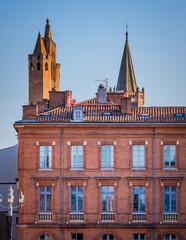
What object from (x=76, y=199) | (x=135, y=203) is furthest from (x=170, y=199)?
(x=76, y=199)

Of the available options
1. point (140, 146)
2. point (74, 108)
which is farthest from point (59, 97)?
point (140, 146)

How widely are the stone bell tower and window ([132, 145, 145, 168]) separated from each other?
77410 mm

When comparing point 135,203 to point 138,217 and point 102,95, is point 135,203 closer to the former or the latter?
point 138,217

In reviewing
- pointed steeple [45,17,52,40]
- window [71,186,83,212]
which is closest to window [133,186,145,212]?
window [71,186,83,212]

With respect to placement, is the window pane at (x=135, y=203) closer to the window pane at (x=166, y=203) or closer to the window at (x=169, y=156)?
the window pane at (x=166, y=203)

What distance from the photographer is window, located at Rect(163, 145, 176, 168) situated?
49688 millimetres

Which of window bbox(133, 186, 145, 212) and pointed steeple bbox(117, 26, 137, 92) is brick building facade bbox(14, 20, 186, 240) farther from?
pointed steeple bbox(117, 26, 137, 92)

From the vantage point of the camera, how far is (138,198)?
162 ft

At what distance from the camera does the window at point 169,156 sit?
4969 centimetres

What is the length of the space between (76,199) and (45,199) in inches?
94.9

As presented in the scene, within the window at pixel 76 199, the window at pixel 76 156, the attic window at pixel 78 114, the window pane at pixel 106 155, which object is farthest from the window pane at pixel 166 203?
the attic window at pixel 78 114

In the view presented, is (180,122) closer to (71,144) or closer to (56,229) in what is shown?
(71,144)

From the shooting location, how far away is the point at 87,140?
1960 inches

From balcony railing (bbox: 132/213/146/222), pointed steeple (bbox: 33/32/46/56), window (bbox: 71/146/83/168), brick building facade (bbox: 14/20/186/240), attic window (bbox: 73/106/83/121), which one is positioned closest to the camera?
brick building facade (bbox: 14/20/186/240)
